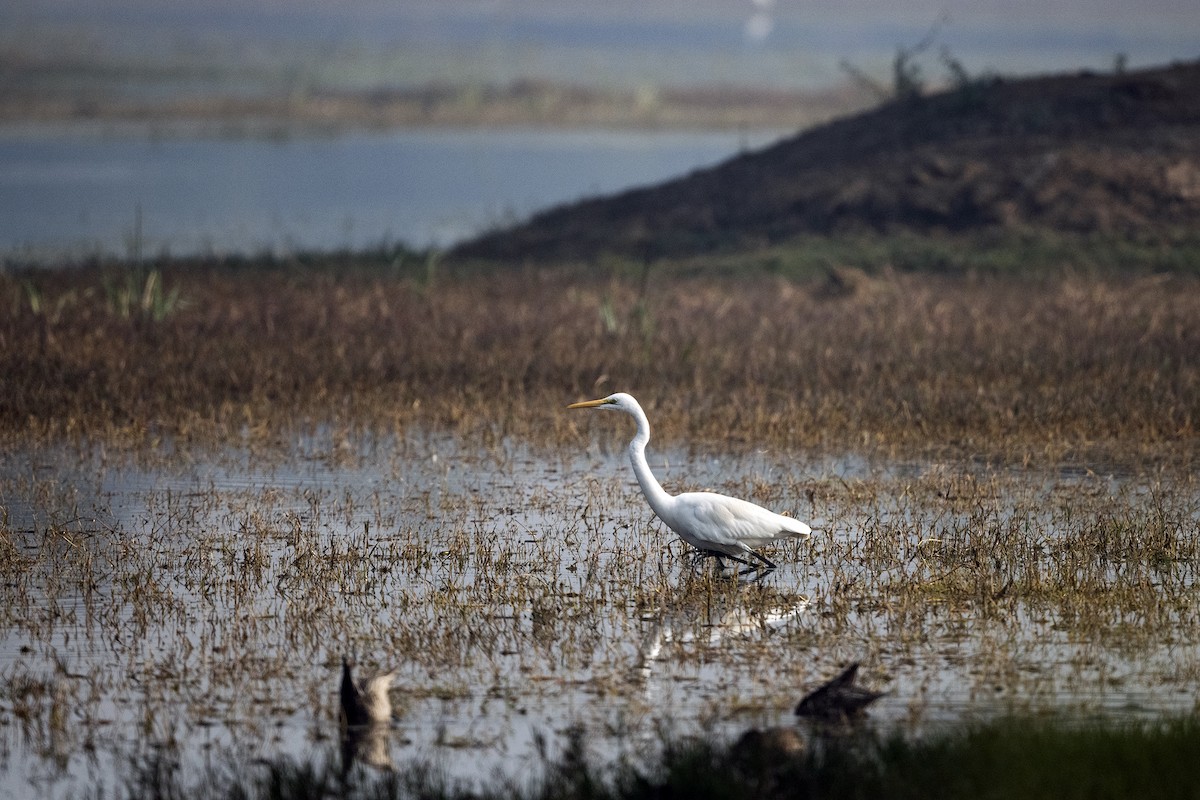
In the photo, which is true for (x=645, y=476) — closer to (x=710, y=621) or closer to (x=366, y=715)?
(x=710, y=621)

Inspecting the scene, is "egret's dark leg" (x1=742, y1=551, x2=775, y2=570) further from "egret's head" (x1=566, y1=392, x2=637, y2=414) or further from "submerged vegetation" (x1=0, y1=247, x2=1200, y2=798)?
"egret's head" (x1=566, y1=392, x2=637, y2=414)

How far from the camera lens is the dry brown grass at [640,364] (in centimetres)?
1319

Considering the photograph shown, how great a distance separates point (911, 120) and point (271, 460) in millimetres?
20584

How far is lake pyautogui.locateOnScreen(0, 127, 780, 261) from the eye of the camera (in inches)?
1357

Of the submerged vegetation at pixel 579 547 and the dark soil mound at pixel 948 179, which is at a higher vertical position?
the dark soil mound at pixel 948 179

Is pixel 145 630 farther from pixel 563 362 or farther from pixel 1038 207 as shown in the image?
pixel 1038 207

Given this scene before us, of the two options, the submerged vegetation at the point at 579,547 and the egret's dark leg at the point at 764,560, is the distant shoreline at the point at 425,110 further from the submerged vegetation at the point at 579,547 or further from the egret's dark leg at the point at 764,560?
the egret's dark leg at the point at 764,560

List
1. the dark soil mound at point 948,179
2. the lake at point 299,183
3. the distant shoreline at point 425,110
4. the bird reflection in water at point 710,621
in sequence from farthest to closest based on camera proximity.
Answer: the distant shoreline at point 425,110 < the lake at point 299,183 < the dark soil mound at point 948,179 < the bird reflection in water at point 710,621

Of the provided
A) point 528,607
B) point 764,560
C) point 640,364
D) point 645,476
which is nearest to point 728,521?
point 764,560

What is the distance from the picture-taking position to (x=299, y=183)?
2208 inches

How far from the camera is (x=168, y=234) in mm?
35094

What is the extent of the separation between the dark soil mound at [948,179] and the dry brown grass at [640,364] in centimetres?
559

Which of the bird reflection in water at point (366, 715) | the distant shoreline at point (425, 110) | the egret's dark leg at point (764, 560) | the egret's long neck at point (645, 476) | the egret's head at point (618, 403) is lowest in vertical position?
the bird reflection in water at point (366, 715)

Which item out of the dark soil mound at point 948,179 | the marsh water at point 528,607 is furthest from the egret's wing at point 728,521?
the dark soil mound at point 948,179
